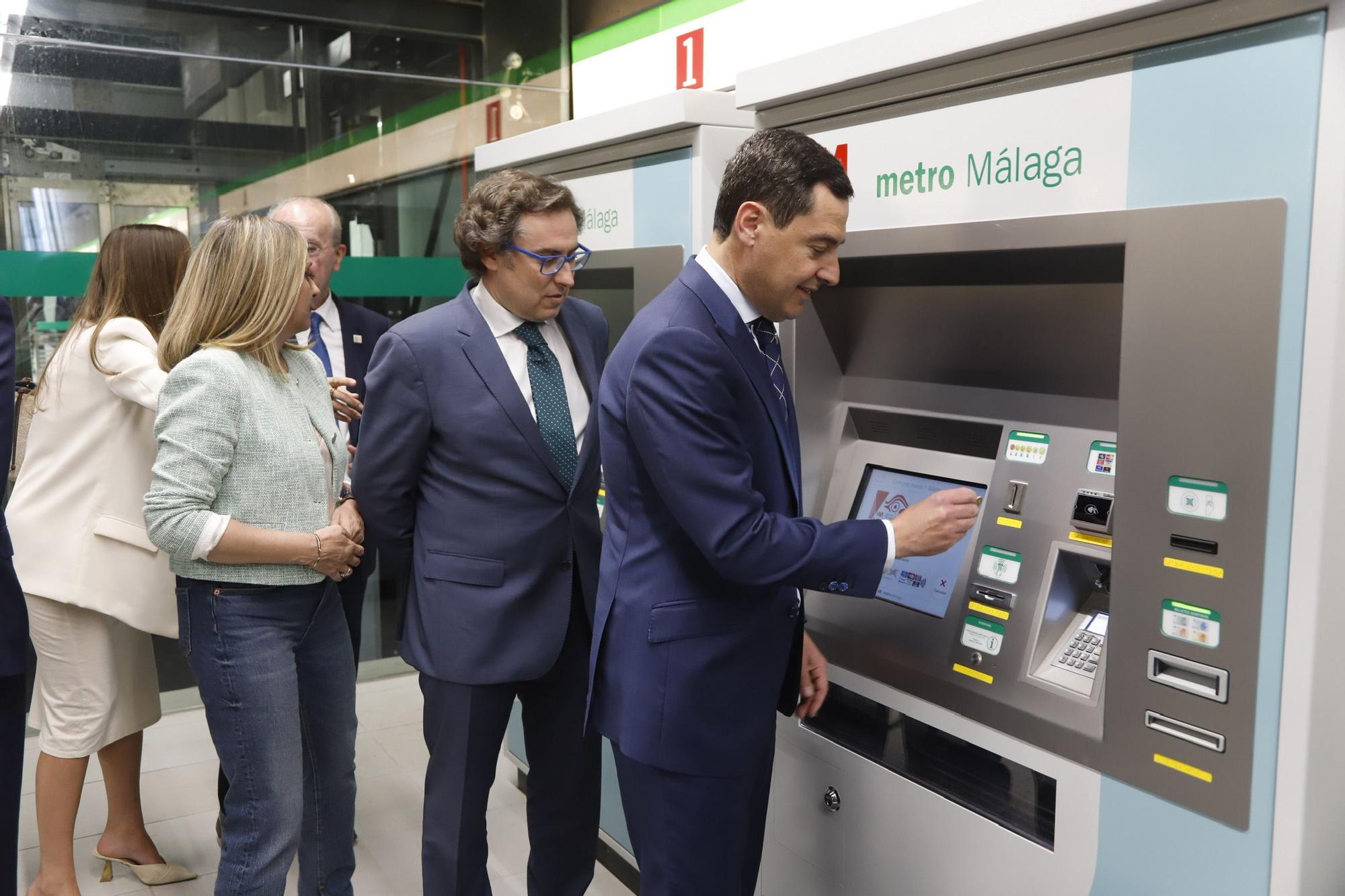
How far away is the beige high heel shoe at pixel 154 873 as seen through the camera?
2.89 m

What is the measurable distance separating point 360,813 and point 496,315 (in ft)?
6.23

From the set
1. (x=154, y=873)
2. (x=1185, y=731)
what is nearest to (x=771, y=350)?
(x=1185, y=731)

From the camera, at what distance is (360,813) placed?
11.0ft

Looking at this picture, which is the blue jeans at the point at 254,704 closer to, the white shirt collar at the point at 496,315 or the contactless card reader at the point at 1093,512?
the white shirt collar at the point at 496,315

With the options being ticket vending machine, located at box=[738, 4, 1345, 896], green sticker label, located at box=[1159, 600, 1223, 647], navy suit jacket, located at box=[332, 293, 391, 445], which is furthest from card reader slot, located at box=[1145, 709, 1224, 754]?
navy suit jacket, located at box=[332, 293, 391, 445]

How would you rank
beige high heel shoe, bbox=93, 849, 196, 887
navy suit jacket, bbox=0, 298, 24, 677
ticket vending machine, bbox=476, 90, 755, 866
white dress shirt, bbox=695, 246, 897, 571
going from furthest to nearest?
1. beige high heel shoe, bbox=93, 849, 196, 887
2. ticket vending machine, bbox=476, 90, 755, 866
3. navy suit jacket, bbox=0, 298, 24, 677
4. white dress shirt, bbox=695, 246, 897, 571

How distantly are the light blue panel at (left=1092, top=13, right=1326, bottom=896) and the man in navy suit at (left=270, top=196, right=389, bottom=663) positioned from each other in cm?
195

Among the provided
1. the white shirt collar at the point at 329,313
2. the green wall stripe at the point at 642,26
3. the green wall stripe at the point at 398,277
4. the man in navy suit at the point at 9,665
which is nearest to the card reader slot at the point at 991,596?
the man in navy suit at the point at 9,665

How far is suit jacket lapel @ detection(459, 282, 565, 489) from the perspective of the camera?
2146 millimetres

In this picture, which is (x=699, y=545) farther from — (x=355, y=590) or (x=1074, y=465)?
(x=355, y=590)

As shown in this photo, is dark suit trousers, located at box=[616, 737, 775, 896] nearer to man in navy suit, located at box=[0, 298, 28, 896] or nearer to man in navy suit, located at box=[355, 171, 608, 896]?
man in navy suit, located at box=[355, 171, 608, 896]

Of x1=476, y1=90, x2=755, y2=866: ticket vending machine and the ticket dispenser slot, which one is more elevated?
x1=476, y1=90, x2=755, y2=866: ticket vending machine

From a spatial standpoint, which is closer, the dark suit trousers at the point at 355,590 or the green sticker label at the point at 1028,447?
the green sticker label at the point at 1028,447

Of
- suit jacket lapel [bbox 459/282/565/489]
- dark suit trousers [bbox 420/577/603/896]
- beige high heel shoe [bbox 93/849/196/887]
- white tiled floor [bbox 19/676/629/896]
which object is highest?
suit jacket lapel [bbox 459/282/565/489]
